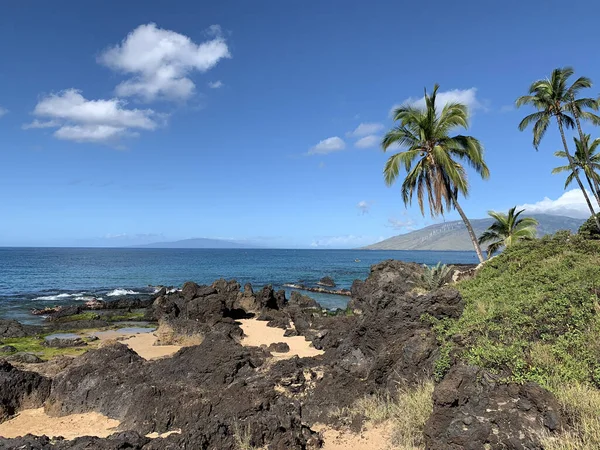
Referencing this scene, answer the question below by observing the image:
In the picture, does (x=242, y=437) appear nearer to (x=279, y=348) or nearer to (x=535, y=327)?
(x=535, y=327)

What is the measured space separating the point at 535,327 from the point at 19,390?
46.6ft

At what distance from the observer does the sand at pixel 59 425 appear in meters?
9.41

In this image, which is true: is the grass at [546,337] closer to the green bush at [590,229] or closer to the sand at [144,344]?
the sand at [144,344]

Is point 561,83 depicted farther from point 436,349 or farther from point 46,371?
point 46,371

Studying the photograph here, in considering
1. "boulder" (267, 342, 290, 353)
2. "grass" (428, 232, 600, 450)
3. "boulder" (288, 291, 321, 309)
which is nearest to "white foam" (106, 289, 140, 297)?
"boulder" (288, 291, 321, 309)

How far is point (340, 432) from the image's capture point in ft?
26.0

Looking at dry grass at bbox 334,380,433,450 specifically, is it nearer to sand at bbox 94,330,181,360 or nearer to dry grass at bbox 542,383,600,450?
dry grass at bbox 542,383,600,450

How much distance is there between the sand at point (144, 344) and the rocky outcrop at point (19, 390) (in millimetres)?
5971

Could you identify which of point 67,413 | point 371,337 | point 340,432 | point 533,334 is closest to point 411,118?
point 371,337

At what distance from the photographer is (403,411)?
7426mm

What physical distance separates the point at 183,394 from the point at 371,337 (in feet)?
19.8

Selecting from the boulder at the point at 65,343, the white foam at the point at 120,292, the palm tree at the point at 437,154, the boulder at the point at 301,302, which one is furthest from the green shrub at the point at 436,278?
the white foam at the point at 120,292

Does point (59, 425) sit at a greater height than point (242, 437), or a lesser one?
lesser

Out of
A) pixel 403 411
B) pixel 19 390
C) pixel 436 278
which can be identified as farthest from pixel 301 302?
pixel 403 411
